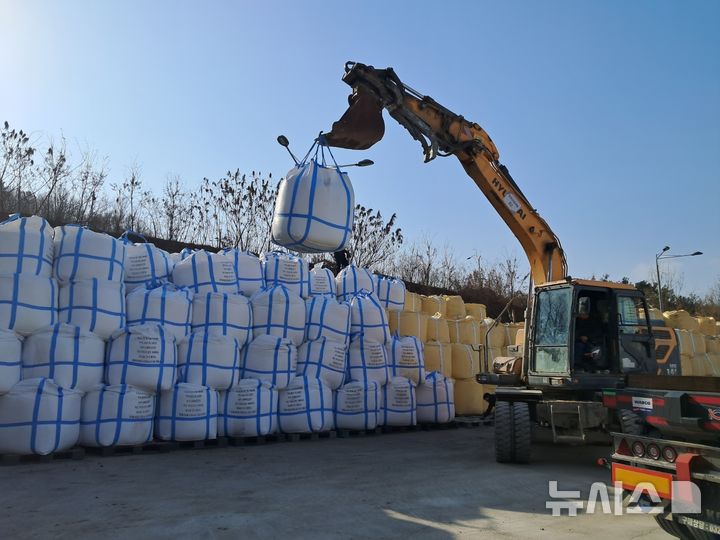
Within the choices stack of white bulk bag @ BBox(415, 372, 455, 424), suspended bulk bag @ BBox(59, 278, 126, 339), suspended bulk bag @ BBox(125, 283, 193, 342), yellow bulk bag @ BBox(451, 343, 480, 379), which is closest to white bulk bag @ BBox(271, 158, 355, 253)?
suspended bulk bag @ BBox(125, 283, 193, 342)

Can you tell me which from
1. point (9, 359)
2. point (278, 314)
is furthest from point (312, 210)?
point (9, 359)

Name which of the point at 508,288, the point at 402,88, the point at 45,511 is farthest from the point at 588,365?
the point at 508,288

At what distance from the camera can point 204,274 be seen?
7.25 meters

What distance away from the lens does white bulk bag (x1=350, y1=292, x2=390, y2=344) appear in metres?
8.35

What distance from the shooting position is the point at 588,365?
6148 millimetres

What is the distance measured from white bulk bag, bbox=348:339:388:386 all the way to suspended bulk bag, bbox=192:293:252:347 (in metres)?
1.62

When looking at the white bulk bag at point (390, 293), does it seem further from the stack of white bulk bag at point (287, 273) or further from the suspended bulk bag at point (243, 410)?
the suspended bulk bag at point (243, 410)

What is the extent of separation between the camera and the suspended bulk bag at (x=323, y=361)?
7.64 m

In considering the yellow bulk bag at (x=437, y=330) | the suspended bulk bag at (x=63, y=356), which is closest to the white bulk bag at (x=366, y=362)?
the yellow bulk bag at (x=437, y=330)

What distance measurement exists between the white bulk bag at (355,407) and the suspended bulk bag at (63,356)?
3087mm

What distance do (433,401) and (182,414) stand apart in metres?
3.80

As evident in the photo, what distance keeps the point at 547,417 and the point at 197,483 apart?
341 centimetres

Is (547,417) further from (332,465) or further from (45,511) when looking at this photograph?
(45,511)

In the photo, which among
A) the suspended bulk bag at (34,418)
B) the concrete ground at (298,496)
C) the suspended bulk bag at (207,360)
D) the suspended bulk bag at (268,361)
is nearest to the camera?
the concrete ground at (298,496)
